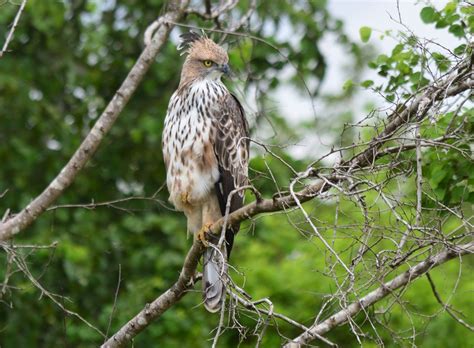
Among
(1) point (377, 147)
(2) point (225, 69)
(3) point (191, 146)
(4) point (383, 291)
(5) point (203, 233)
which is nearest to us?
(1) point (377, 147)

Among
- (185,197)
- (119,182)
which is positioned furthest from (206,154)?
(119,182)

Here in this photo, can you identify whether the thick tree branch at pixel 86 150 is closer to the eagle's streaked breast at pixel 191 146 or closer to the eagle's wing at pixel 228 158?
the eagle's streaked breast at pixel 191 146

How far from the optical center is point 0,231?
5500 millimetres

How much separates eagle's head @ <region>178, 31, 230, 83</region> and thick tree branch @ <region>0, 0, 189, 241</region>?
0.22 meters

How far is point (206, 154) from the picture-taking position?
5.44 metres

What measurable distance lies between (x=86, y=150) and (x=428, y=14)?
2.10 meters

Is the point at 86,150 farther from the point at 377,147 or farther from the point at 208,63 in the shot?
the point at 377,147

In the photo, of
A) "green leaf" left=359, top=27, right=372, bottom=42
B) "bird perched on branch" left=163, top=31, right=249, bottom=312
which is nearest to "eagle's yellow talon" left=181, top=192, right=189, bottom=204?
"bird perched on branch" left=163, top=31, right=249, bottom=312

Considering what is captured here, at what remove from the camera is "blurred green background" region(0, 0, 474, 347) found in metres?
7.76

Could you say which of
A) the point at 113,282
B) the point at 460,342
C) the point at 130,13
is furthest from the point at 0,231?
the point at 460,342

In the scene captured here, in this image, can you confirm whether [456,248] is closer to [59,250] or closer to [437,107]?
[437,107]

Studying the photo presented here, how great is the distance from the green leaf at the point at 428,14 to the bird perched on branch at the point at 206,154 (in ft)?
3.97

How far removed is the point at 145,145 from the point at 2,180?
1.28m

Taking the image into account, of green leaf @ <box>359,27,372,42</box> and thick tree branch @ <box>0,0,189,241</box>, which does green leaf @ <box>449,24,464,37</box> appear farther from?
thick tree branch @ <box>0,0,189,241</box>
